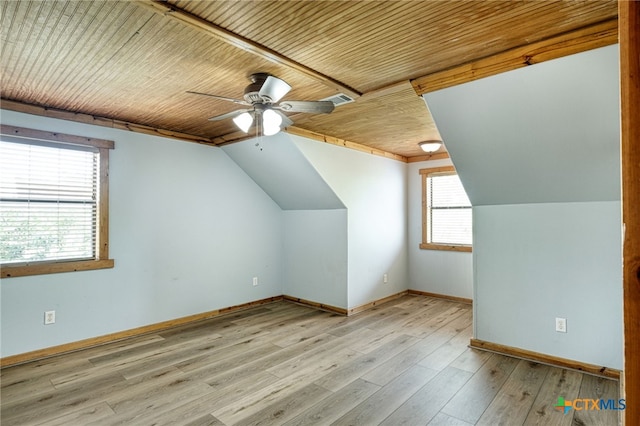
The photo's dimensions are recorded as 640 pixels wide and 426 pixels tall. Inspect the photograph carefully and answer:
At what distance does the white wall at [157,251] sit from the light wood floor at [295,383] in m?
0.35

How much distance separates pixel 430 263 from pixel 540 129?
11.1 feet

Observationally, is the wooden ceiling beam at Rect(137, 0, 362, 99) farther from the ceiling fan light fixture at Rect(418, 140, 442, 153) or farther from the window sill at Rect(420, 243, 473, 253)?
the window sill at Rect(420, 243, 473, 253)

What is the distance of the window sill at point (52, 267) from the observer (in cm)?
314

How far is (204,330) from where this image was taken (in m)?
4.08

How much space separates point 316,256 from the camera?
5.09 metres

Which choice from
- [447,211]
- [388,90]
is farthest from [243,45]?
[447,211]

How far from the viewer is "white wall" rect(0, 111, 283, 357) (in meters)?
3.31

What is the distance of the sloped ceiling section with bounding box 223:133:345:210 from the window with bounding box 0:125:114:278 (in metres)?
1.60

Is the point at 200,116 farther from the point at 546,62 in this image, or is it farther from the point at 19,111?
the point at 546,62

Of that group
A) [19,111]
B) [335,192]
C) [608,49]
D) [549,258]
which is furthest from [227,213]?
[608,49]

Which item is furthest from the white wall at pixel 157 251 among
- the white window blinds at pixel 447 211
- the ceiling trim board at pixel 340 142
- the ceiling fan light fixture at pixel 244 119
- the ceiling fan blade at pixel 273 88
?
the white window blinds at pixel 447 211

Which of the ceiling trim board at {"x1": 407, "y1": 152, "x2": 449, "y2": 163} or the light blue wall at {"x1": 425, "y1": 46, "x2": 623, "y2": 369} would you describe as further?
the ceiling trim board at {"x1": 407, "y1": 152, "x2": 449, "y2": 163}

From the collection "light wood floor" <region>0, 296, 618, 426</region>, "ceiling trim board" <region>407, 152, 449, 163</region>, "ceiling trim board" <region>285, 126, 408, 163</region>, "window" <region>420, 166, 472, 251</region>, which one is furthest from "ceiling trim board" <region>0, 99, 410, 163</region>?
"light wood floor" <region>0, 296, 618, 426</region>

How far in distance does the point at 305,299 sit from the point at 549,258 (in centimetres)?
324
